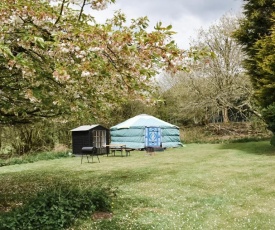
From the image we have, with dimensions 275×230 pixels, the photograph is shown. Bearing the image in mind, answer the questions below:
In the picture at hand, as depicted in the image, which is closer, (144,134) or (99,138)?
(99,138)

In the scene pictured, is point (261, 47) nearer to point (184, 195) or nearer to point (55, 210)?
point (184, 195)

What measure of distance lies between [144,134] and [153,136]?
0.90 metres

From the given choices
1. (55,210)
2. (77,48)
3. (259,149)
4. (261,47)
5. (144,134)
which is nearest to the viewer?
(77,48)

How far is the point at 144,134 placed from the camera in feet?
92.0

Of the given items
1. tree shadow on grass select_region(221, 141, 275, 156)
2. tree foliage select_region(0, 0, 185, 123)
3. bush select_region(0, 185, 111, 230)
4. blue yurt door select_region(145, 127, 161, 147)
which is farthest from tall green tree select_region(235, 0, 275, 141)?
tree foliage select_region(0, 0, 185, 123)

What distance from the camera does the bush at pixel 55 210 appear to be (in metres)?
6.64

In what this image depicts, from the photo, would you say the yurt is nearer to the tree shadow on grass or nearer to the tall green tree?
the tree shadow on grass

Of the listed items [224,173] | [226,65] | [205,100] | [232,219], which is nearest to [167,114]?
[205,100]

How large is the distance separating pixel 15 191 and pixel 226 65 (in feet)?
90.0

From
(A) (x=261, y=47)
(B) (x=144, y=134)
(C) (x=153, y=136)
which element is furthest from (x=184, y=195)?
(C) (x=153, y=136)

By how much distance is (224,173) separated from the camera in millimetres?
13461

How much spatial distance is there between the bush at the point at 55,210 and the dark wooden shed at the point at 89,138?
16772 mm

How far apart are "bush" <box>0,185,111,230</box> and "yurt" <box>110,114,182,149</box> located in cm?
1956

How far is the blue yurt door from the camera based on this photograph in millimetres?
28078
